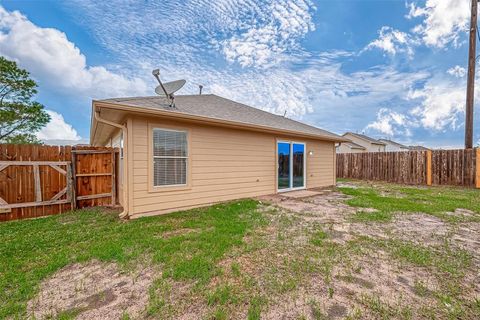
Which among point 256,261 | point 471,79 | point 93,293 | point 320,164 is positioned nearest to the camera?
point 93,293

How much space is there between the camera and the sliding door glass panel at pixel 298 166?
8391mm

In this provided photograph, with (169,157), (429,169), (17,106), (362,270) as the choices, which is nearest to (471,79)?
(429,169)

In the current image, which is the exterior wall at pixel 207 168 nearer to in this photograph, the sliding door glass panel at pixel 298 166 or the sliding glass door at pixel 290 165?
the sliding glass door at pixel 290 165

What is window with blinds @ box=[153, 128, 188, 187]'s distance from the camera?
4.95 metres

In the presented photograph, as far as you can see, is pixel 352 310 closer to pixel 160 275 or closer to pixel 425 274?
pixel 425 274

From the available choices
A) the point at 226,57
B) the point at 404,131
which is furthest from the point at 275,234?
the point at 404,131

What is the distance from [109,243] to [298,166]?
22.9 feet

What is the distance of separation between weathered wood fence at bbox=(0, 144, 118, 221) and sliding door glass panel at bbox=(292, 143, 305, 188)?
632 centimetres

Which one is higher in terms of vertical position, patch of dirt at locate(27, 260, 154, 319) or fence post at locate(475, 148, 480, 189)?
fence post at locate(475, 148, 480, 189)

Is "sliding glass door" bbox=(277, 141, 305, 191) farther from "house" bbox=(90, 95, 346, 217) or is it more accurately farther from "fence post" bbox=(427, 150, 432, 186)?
"fence post" bbox=(427, 150, 432, 186)

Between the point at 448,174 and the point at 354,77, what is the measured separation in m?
7.46

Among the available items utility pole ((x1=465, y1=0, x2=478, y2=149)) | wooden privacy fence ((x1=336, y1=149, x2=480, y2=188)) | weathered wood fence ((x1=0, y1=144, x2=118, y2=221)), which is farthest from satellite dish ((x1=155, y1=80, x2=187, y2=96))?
utility pole ((x1=465, y1=0, x2=478, y2=149))

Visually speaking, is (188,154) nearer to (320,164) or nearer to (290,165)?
(290,165)

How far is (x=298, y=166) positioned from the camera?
855cm
